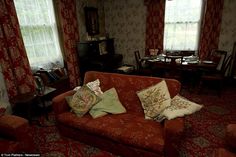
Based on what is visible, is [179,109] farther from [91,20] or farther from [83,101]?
[91,20]

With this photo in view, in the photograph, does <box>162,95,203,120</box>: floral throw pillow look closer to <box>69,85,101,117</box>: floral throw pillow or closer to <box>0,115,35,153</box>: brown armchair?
<box>69,85,101,117</box>: floral throw pillow

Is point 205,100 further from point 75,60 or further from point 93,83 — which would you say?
point 75,60

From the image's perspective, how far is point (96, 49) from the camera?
4621 mm

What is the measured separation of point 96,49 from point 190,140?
3.22m

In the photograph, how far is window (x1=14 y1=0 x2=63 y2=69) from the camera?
323cm

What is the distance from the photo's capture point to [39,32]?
139 inches

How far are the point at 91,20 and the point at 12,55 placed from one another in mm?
2505

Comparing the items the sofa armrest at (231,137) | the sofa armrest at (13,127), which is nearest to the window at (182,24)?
the sofa armrest at (231,137)

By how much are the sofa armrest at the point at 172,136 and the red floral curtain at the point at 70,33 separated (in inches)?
122

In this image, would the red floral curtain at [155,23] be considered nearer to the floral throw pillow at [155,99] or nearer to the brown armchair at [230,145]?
the floral throw pillow at [155,99]

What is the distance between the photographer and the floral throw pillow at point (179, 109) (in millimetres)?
1817

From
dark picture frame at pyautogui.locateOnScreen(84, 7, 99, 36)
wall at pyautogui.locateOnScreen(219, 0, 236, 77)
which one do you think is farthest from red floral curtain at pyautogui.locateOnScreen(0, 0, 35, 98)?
wall at pyautogui.locateOnScreen(219, 0, 236, 77)

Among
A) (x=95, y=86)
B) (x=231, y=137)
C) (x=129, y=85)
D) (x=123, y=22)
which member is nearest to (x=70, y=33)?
(x=123, y=22)

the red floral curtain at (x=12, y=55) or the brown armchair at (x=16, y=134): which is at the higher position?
the red floral curtain at (x=12, y=55)
